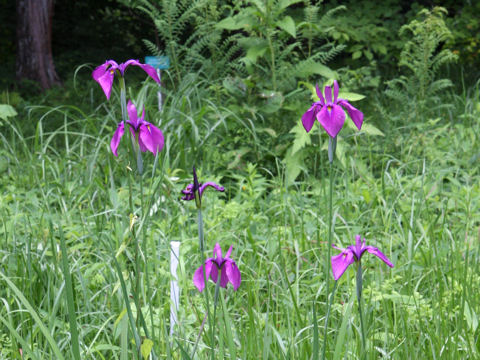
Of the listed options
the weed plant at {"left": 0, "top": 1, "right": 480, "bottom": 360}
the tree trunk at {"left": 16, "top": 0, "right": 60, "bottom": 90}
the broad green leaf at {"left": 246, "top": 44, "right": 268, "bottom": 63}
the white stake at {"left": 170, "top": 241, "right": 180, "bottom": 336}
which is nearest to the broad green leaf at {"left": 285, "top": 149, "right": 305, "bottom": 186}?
the weed plant at {"left": 0, "top": 1, "right": 480, "bottom": 360}

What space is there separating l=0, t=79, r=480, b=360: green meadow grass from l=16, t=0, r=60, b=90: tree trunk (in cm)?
510

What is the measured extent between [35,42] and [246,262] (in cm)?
724

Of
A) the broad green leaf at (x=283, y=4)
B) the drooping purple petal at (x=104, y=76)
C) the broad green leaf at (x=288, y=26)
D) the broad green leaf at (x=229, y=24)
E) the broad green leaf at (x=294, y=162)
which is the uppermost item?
the broad green leaf at (x=283, y=4)

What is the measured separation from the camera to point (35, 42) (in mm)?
8414

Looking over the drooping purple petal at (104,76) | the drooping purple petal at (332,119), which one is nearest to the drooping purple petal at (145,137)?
the drooping purple petal at (104,76)

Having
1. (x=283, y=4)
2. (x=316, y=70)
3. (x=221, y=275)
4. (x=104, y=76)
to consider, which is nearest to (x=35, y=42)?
(x=283, y=4)

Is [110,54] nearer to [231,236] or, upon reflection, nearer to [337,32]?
[337,32]

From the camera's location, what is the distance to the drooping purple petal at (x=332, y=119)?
108cm

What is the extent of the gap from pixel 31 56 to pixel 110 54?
255cm

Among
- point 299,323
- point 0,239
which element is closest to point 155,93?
point 0,239

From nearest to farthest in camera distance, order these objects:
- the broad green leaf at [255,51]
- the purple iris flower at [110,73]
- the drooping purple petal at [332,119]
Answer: the drooping purple petal at [332,119]
the purple iris flower at [110,73]
the broad green leaf at [255,51]

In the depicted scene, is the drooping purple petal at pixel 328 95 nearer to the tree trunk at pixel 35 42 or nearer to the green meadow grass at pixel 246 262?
the green meadow grass at pixel 246 262

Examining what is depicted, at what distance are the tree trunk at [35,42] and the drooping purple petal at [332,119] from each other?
7908mm

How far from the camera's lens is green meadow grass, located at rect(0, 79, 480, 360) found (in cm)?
163
